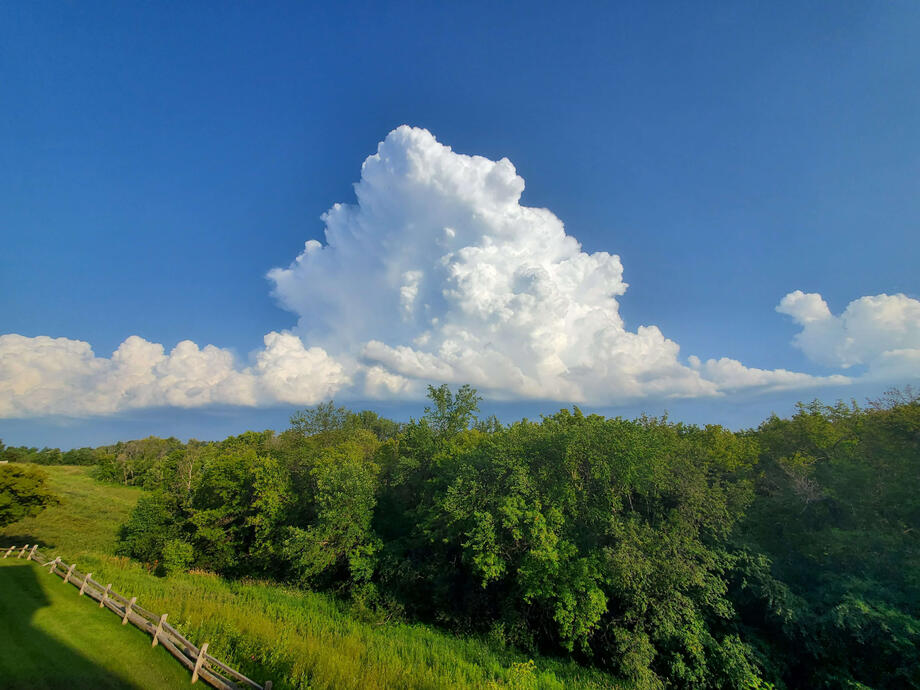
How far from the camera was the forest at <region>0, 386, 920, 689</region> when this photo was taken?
18719 millimetres

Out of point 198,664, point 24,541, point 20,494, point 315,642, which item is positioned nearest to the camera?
point 198,664

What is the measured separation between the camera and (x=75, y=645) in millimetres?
15117

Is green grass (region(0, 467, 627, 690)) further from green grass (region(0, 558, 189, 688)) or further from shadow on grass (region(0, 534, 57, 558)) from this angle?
shadow on grass (region(0, 534, 57, 558))

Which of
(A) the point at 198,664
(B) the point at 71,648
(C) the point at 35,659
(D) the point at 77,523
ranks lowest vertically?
(D) the point at 77,523

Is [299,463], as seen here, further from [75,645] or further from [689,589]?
[689,589]

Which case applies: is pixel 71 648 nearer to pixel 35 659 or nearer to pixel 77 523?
pixel 35 659

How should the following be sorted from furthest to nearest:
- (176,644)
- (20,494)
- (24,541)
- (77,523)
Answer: (77,523) → (24,541) → (20,494) → (176,644)

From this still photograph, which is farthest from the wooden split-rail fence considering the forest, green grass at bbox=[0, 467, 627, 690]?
the forest

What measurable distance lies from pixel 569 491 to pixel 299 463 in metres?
30.3

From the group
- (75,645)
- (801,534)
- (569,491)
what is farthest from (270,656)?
(801,534)

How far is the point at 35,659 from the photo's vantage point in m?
13.7

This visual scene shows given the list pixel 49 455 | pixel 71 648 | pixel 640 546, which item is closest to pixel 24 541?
pixel 71 648

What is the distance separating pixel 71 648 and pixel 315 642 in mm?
9532

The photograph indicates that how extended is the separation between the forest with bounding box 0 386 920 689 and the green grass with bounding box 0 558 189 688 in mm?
11057
